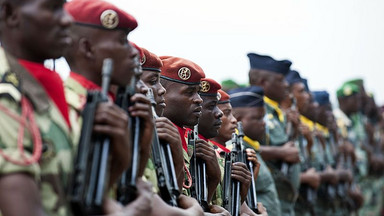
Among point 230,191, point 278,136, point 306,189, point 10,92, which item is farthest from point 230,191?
point 306,189

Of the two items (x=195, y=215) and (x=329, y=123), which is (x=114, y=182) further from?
(x=329, y=123)

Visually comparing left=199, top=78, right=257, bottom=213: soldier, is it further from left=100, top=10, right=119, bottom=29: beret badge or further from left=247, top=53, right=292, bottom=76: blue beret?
left=247, top=53, right=292, bottom=76: blue beret

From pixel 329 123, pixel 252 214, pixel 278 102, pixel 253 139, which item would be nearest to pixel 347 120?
pixel 329 123

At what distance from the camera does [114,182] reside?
11.6ft

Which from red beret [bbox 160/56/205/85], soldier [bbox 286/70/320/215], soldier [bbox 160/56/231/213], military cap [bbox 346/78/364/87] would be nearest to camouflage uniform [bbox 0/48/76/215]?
soldier [bbox 160/56/231/213]

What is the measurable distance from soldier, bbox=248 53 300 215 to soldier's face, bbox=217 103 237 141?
5.44 ft

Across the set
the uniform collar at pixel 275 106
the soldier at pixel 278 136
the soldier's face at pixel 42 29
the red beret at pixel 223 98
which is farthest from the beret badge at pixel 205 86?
the soldier's face at pixel 42 29

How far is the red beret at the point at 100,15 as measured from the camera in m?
3.82

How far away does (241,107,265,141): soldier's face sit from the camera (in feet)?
29.2

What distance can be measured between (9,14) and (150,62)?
2.45 metres

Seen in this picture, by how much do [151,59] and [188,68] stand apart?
814 mm

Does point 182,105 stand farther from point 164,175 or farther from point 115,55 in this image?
point 115,55

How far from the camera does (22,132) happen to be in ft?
9.89

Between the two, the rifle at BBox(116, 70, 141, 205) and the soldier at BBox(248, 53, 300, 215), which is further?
the soldier at BBox(248, 53, 300, 215)
